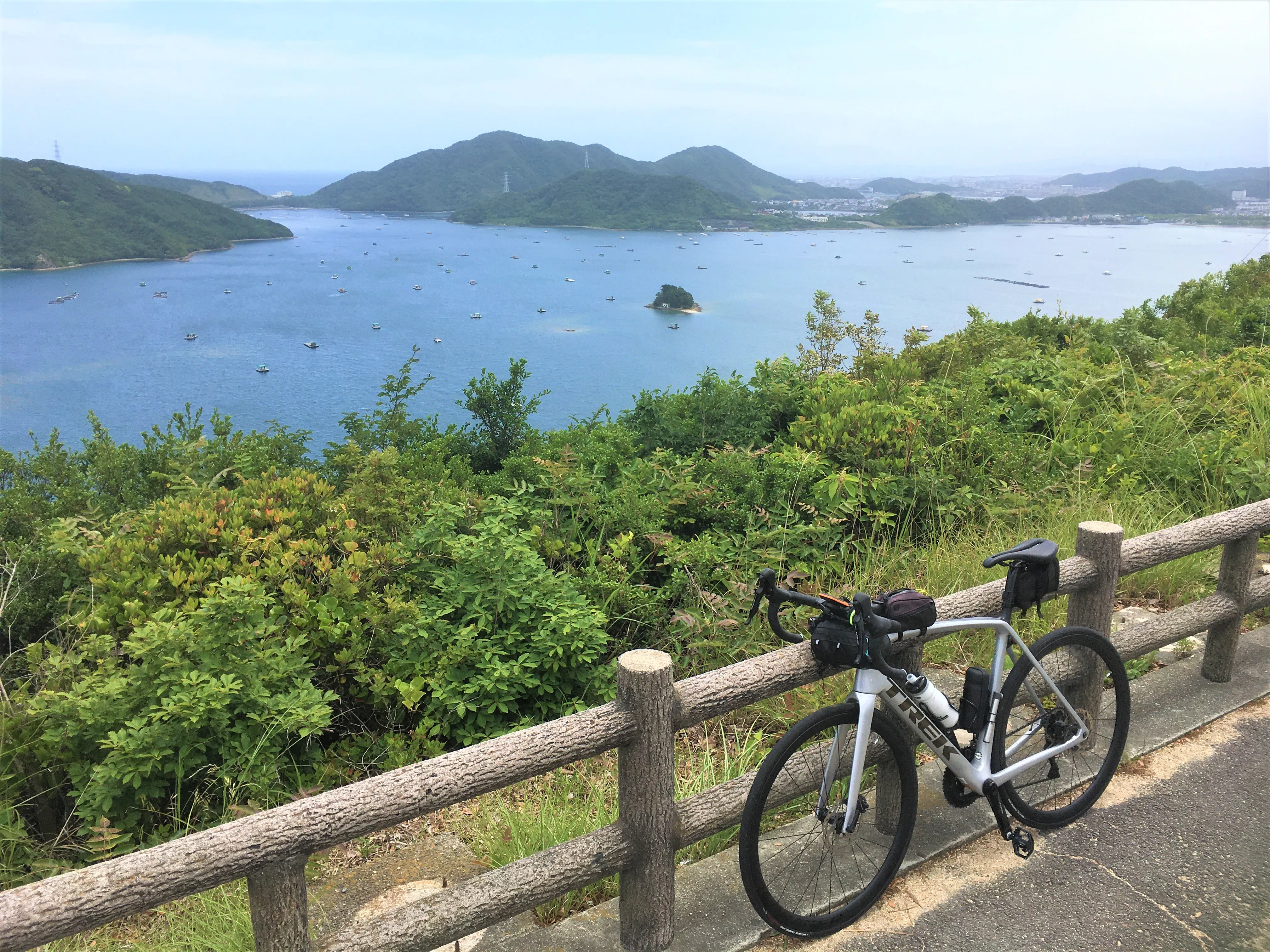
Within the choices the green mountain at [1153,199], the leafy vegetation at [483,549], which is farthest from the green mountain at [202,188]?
the green mountain at [1153,199]

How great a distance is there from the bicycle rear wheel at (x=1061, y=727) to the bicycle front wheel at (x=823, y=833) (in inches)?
14.4

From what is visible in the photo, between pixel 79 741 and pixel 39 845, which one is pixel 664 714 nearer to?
pixel 79 741

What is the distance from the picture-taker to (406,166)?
12181 centimetres

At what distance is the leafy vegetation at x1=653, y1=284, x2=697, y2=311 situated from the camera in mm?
47688

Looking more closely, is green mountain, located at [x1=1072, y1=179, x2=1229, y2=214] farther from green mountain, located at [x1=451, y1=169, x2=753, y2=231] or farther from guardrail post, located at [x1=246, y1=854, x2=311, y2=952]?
guardrail post, located at [x1=246, y1=854, x2=311, y2=952]

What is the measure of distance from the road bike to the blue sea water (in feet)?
29.0

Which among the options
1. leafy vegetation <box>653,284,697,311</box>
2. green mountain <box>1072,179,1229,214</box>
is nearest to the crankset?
leafy vegetation <box>653,284,697,311</box>

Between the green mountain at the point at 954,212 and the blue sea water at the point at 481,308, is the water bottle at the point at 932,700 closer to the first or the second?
the blue sea water at the point at 481,308

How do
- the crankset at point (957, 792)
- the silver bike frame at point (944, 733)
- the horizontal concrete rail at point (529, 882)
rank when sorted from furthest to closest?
the crankset at point (957, 792) → the silver bike frame at point (944, 733) → the horizontal concrete rail at point (529, 882)

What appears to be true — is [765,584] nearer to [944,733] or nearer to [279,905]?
[944,733]

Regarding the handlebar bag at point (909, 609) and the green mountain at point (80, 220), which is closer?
the handlebar bag at point (909, 609)

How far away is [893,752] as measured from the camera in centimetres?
245

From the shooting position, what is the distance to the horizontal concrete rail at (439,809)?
154 cm

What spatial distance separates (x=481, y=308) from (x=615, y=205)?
43.3 meters
